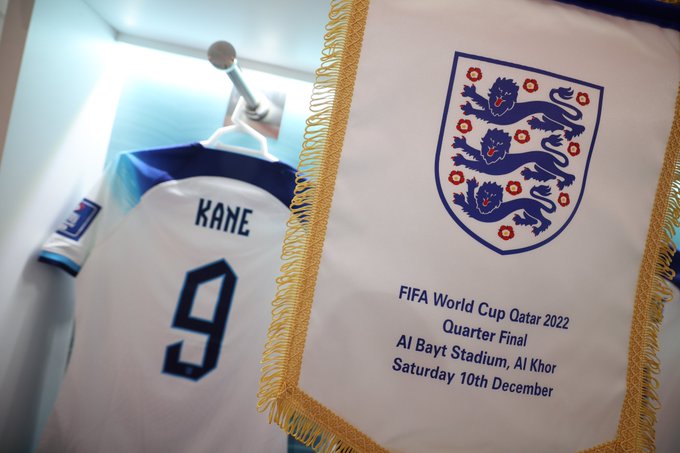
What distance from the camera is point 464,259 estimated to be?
0.63 metres

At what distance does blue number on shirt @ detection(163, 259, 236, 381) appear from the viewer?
0.92 metres

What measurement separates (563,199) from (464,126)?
194 mm

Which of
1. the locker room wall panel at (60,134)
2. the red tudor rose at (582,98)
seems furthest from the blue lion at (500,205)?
the locker room wall panel at (60,134)

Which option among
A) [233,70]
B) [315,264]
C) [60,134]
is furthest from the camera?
[60,134]

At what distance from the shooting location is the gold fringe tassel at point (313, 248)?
24.0 inches

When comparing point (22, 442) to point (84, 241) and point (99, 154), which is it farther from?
point (99, 154)

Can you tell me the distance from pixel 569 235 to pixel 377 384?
378 millimetres

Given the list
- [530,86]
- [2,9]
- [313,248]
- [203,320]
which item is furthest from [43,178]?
[530,86]

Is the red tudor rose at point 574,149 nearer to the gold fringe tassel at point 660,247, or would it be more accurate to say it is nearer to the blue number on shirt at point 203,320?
the gold fringe tassel at point 660,247

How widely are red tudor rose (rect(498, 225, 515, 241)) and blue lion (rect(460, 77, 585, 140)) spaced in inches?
6.4

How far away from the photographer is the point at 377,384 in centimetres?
62

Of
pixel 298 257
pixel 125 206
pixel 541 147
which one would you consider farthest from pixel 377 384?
pixel 125 206

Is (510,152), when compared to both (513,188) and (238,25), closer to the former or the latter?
(513,188)

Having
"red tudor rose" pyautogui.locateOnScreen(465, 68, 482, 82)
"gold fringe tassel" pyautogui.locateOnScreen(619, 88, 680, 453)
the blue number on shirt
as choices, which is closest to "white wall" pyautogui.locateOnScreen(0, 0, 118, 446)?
the blue number on shirt
